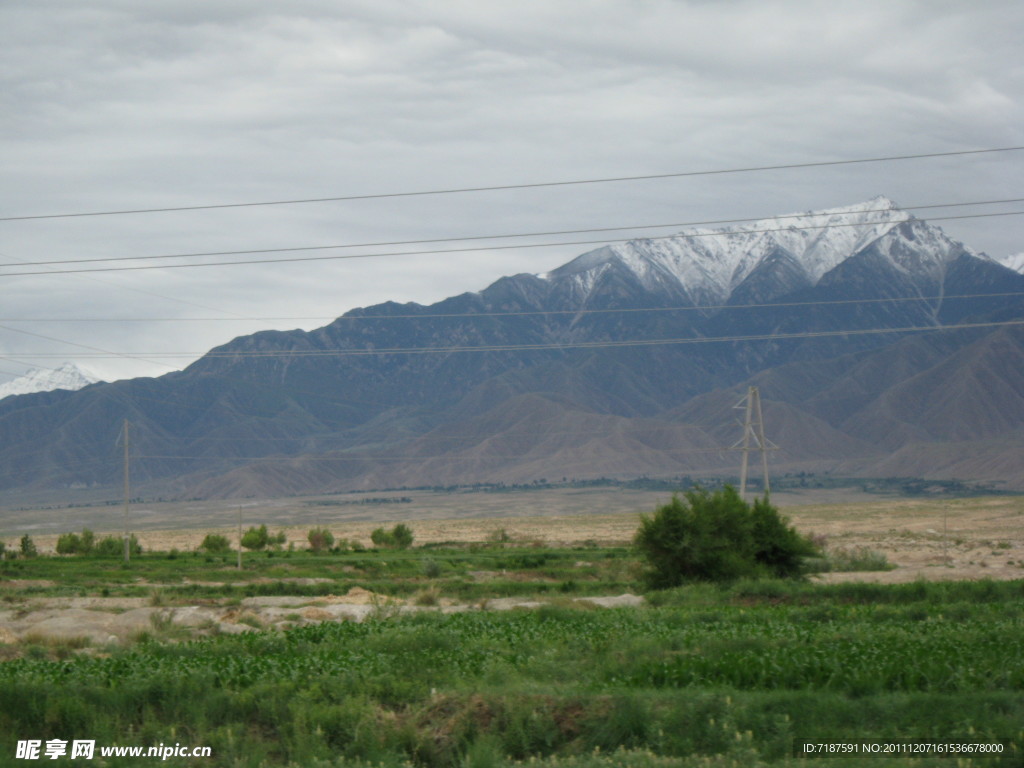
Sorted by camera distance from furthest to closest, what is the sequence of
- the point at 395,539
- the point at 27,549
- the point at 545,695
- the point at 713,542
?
the point at 395,539 < the point at 27,549 < the point at 713,542 < the point at 545,695

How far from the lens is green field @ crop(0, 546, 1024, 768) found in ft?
45.6

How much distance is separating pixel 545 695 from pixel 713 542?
80.6 ft

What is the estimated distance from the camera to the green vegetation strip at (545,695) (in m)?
14.0

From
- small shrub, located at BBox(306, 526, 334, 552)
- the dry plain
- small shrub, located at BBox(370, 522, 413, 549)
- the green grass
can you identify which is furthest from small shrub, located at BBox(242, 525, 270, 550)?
the green grass

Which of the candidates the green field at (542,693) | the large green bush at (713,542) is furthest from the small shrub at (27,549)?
the green field at (542,693)

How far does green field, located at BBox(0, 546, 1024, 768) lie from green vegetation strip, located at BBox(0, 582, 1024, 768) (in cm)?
3

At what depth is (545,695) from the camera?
15.3 meters

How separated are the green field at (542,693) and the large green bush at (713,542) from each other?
15786mm

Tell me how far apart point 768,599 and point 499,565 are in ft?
89.5

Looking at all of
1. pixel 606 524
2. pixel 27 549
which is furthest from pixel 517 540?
pixel 27 549
